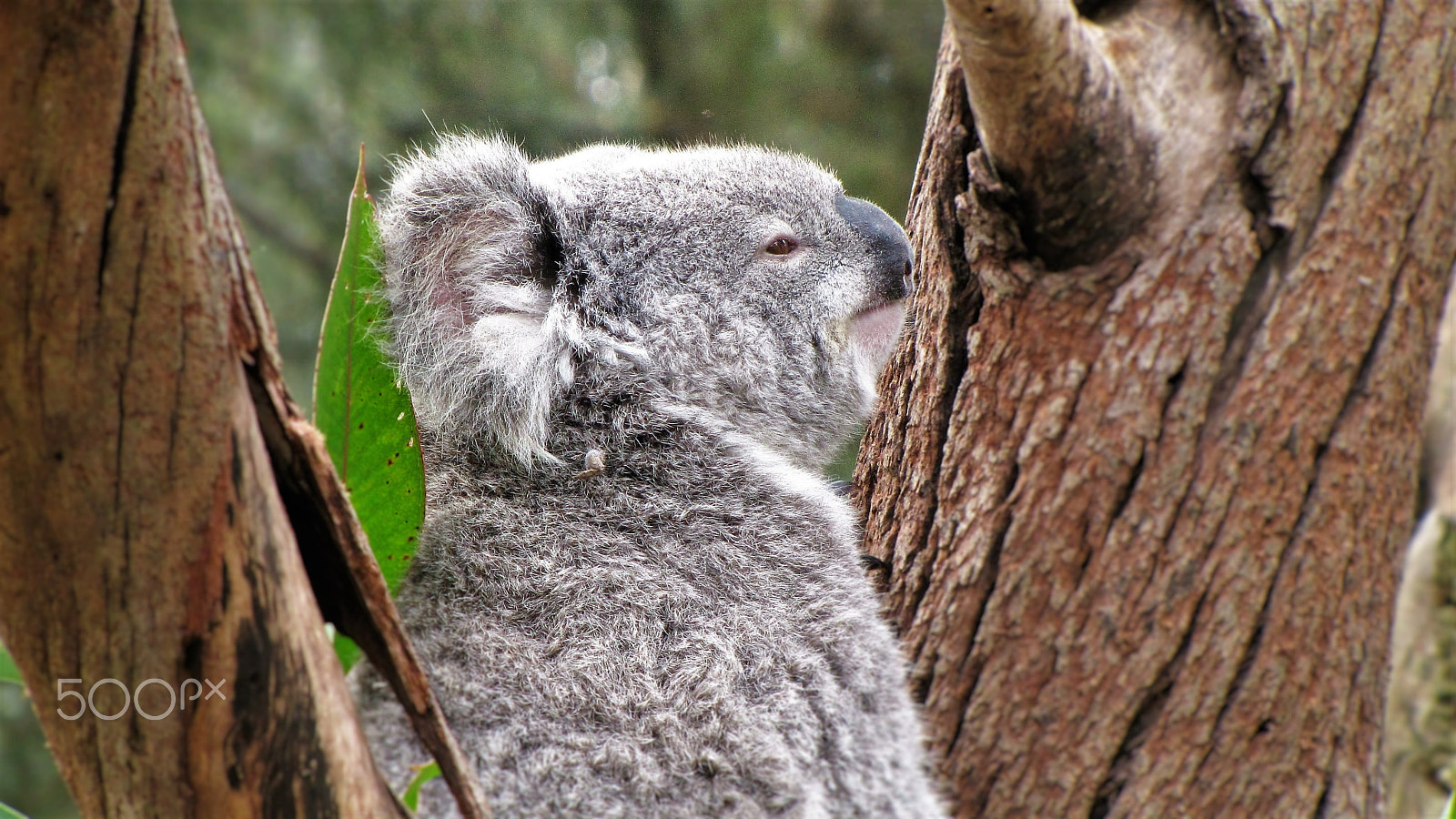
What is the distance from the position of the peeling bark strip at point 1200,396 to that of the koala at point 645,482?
24cm

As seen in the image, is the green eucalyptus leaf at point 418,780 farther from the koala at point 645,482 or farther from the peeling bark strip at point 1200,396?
the peeling bark strip at point 1200,396

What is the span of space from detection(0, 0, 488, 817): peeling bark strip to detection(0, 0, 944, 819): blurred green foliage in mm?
3477

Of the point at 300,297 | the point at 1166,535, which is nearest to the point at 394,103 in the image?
the point at 300,297

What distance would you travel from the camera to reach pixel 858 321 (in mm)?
2037

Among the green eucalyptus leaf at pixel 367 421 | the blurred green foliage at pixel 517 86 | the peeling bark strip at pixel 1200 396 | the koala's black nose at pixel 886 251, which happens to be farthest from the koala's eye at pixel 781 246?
the blurred green foliage at pixel 517 86

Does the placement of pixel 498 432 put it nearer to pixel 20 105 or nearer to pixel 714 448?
pixel 714 448

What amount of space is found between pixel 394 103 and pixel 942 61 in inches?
139

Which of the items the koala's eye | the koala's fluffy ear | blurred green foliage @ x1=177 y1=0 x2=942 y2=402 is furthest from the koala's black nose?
blurred green foliage @ x1=177 y1=0 x2=942 y2=402

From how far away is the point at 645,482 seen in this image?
5.79 ft

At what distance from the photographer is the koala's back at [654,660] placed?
144cm

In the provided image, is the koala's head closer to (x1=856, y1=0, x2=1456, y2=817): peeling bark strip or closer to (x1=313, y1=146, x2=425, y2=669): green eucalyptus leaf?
(x1=313, y1=146, x2=425, y2=669): green eucalyptus leaf

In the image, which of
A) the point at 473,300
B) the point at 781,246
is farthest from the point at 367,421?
the point at 781,246

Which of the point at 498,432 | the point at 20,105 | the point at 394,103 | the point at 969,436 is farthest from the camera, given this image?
the point at 394,103

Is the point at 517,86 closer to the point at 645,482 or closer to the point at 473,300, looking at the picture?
the point at 473,300
